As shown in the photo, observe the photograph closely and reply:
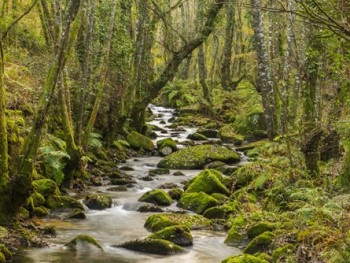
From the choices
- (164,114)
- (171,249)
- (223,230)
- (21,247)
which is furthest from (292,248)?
(164,114)

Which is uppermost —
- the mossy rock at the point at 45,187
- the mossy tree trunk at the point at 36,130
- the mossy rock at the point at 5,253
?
the mossy tree trunk at the point at 36,130

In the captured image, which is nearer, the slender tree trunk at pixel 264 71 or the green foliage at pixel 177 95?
the slender tree trunk at pixel 264 71

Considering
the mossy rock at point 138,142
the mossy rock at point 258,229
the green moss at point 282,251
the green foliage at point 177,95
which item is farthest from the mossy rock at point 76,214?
the green foliage at point 177,95

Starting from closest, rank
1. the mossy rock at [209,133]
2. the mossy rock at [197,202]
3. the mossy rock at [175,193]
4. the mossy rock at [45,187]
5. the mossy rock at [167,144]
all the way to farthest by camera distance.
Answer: the mossy rock at [45,187] < the mossy rock at [197,202] < the mossy rock at [175,193] < the mossy rock at [167,144] < the mossy rock at [209,133]

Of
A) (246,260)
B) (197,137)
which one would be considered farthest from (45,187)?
(197,137)

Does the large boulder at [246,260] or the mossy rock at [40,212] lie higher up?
the mossy rock at [40,212]

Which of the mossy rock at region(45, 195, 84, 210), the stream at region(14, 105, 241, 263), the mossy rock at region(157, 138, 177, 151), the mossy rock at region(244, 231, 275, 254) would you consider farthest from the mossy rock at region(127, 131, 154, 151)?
the mossy rock at region(244, 231, 275, 254)

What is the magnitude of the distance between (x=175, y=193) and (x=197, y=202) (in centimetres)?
120

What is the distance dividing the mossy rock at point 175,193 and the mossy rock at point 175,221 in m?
1.82

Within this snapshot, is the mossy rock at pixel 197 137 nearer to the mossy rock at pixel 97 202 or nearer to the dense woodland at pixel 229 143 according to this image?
the dense woodland at pixel 229 143

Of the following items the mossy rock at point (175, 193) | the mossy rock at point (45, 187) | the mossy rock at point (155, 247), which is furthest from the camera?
the mossy rock at point (175, 193)

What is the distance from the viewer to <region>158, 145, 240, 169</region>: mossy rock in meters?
17.8

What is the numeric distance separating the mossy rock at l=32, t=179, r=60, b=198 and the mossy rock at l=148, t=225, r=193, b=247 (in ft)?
10.2

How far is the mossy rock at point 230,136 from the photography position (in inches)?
887
